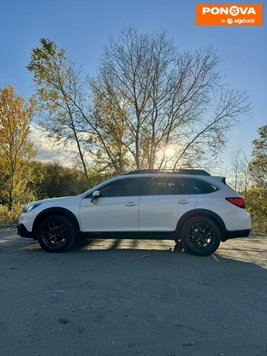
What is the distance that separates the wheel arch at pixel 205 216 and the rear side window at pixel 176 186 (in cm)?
43

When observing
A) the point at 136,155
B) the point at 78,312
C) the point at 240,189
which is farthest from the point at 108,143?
the point at 78,312

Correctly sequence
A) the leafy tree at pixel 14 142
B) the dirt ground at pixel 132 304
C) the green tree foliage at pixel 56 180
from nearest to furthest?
the dirt ground at pixel 132 304 < the leafy tree at pixel 14 142 < the green tree foliage at pixel 56 180

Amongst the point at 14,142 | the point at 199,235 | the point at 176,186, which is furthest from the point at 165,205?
the point at 14,142

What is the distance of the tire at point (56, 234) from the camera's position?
775 centimetres

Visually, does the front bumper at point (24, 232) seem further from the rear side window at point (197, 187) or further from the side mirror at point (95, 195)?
the rear side window at point (197, 187)

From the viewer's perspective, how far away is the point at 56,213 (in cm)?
786

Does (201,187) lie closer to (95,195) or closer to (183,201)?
(183,201)

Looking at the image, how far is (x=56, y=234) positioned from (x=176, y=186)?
268cm

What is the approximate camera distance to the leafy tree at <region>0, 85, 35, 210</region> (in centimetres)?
2017

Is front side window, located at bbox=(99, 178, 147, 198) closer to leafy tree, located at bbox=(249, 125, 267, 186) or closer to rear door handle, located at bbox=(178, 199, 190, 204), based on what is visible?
rear door handle, located at bbox=(178, 199, 190, 204)

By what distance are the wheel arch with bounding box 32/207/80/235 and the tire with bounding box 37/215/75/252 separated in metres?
0.06

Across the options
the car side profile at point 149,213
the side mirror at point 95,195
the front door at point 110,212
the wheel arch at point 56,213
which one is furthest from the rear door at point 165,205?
the wheel arch at point 56,213

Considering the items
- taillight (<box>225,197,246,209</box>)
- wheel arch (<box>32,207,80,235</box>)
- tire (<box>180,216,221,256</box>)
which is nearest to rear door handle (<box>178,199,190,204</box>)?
tire (<box>180,216,221,256</box>)

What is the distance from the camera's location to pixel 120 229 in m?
7.71
